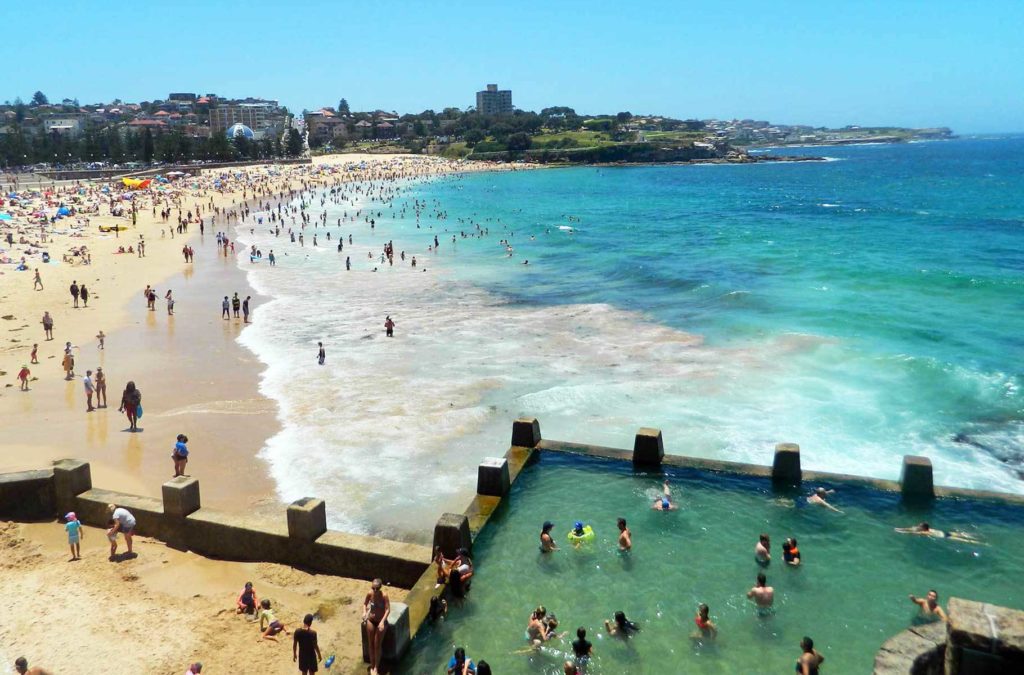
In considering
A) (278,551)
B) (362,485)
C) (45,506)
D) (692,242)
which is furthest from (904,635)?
(692,242)

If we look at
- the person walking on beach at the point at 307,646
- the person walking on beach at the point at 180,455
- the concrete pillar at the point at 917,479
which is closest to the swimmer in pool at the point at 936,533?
the concrete pillar at the point at 917,479

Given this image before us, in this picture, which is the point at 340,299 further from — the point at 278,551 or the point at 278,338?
the point at 278,551

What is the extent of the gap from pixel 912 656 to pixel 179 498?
32.9ft

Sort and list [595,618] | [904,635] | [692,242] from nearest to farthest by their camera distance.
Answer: [904,635]
[595,618]
[692,242]

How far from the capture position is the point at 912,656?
6723 millimetres

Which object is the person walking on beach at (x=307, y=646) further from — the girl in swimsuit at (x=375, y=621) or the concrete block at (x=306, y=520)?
the concrete block at (x=306, y=520)

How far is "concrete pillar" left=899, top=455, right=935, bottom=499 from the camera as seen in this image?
12.1 metres

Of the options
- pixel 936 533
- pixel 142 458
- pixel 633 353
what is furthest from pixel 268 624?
pixel 633 353

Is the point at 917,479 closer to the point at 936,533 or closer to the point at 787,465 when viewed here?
the point at 936,533

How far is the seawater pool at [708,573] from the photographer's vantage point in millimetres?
9109

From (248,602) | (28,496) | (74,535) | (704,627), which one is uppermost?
(28,496)

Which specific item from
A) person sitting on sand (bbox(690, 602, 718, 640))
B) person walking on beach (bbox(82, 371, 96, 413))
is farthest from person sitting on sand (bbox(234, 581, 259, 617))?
person walking on beach (bbox(82, 371, 96, 413))

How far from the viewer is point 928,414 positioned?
18672 mm

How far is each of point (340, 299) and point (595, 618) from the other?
25496 millimetres
